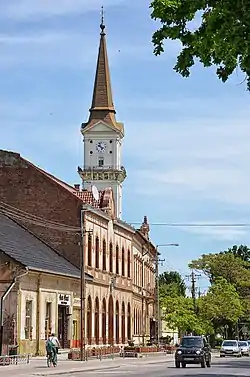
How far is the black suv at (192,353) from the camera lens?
4568cm

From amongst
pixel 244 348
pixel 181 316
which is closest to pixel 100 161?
pixel 181 316

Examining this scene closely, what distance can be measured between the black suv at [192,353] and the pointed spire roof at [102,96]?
8796 centimetres

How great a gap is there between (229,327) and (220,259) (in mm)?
9086

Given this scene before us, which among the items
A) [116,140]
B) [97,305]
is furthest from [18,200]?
[116,140]

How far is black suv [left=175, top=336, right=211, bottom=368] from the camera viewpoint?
45681 mm

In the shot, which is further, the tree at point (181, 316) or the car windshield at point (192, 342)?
the tree at point (181, 316)

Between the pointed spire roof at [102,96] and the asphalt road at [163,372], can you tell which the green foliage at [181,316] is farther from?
the asphalt road at [163,372]

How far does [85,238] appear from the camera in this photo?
61.4 metres

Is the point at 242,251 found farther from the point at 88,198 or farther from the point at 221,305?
the point at 88,198

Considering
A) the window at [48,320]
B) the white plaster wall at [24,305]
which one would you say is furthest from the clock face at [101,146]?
the white plaster wall at [24,305]

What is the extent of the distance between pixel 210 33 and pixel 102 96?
120603 millimetres

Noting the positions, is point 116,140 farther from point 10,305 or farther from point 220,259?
point 10,305

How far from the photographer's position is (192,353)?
46000 millimetres

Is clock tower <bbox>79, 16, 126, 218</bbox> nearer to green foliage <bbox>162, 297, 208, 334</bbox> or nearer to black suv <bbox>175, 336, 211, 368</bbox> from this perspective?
green foliage <bbox>162, 297, 208, 334</bbox>
